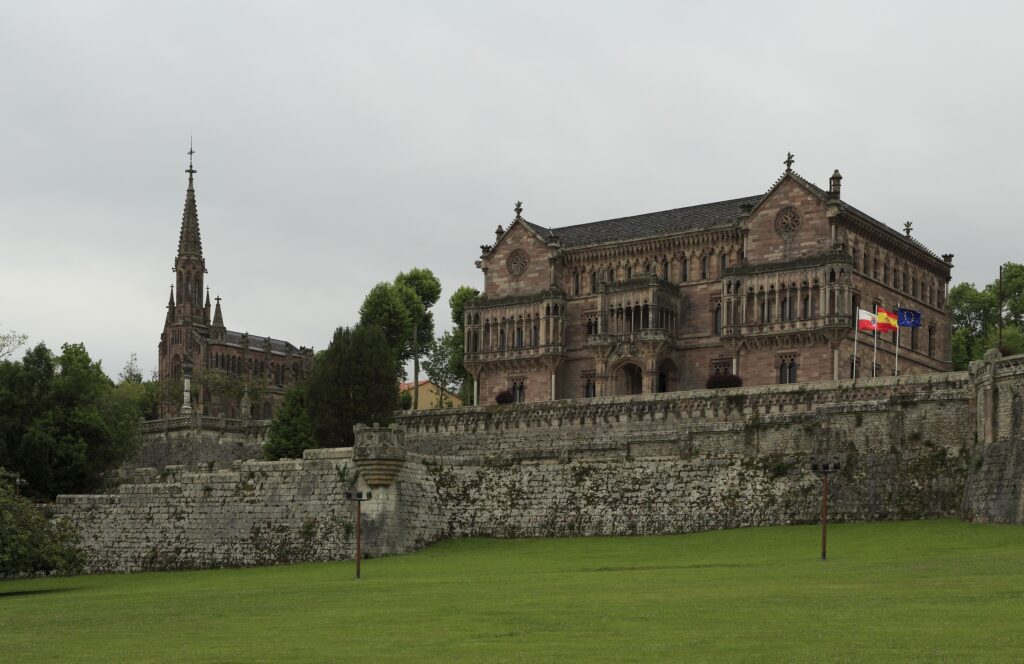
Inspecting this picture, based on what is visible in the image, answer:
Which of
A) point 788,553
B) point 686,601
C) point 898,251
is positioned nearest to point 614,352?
point 898,251

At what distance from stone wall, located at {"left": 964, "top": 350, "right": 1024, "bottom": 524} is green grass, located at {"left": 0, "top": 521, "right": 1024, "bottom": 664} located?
1682 millimetres

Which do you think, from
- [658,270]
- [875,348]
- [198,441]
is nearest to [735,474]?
[875,348]

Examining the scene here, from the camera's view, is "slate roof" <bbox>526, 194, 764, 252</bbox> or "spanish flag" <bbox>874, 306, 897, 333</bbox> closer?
"spanish flag" <bbox>874, 306, 897, 333</bbox>

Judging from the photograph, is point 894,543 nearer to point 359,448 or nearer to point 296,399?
point 359,448

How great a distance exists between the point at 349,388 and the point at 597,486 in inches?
1116

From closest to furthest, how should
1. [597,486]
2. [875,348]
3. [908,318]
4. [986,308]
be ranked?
[597,486] → [908,318] → [875,348] → [986,308]

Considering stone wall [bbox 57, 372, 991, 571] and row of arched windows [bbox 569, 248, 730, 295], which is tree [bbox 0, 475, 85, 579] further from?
row of arched windows [bbox 569, 248, 730, 295]

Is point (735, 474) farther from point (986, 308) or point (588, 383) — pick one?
point (986, 308)

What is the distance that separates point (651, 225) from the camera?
10000 centimetres

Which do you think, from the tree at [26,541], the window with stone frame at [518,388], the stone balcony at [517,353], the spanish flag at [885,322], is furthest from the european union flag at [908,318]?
the tree at [26,541]

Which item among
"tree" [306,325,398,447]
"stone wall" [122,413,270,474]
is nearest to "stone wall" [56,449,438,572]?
"tree" [306,325,398,447]

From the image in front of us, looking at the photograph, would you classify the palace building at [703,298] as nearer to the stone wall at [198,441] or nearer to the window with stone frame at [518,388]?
the window with stone frame at [518,388]

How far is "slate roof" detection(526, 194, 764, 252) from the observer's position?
9662cm

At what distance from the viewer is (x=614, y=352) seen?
95.5m
